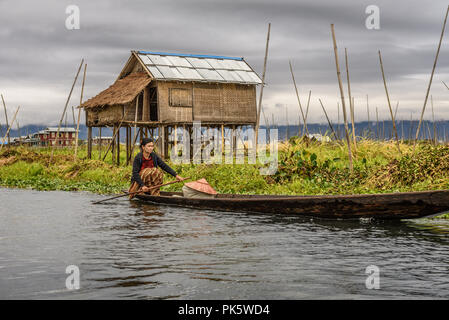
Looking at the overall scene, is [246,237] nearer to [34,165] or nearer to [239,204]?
[239,204]

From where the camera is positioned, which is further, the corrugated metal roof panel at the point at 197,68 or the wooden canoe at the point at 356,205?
the corrugated metal roof panel at the point at 197,68

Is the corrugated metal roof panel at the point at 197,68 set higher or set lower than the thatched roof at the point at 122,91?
higher

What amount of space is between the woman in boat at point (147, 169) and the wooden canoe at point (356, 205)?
76.4 inches

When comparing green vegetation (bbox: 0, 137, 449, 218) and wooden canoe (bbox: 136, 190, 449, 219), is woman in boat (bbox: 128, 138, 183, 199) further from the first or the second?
green vegetation (bbox: 0, 137, 449, 218)

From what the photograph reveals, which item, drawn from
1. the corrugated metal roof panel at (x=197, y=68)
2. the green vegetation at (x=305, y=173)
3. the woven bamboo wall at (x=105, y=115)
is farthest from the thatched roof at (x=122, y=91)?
the green vegetation at (x=305, y=173)

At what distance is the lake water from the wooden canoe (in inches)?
7.5

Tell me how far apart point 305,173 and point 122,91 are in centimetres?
1113

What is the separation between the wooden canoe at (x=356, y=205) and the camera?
6982mm

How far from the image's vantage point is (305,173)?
497 inches

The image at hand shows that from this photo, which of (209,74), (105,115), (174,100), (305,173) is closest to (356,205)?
(305,173)

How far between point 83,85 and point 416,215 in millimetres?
13796

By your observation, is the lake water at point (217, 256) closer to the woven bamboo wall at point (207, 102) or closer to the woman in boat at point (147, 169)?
the woman in boat at point (147, 169)

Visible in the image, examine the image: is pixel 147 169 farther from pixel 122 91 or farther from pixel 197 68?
pixel 197 68
